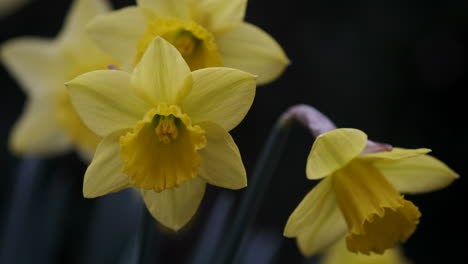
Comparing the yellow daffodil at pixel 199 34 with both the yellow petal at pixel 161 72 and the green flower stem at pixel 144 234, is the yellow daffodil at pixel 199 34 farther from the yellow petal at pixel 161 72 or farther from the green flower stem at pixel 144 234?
the green flower stem at pixel 144 234

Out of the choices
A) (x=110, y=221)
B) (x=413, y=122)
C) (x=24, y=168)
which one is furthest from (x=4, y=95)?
(x=413, y=122)

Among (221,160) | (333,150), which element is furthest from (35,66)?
(333,150)

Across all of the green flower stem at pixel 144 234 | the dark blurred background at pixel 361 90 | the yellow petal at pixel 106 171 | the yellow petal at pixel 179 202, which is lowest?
the dark blurred background at pixel 361 90

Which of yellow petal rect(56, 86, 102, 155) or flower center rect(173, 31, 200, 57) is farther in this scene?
yellow petal rect(56, 86, 102, 155)

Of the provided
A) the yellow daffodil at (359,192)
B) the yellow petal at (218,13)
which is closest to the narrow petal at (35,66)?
the yellow petal at (218,13)

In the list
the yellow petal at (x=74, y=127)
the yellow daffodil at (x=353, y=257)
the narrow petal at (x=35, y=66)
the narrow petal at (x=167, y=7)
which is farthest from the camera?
the narrow petal at (x=35, y=66)

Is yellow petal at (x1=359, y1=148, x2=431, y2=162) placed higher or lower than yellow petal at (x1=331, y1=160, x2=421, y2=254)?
higher

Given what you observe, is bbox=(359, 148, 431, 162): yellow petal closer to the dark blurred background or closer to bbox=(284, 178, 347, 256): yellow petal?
bbox=(284, 178, 347, 256): yellow petal

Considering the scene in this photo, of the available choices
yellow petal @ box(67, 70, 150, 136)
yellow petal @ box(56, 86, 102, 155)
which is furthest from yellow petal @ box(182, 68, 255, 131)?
yellow petal @ box(56, 86, 102, 155)
